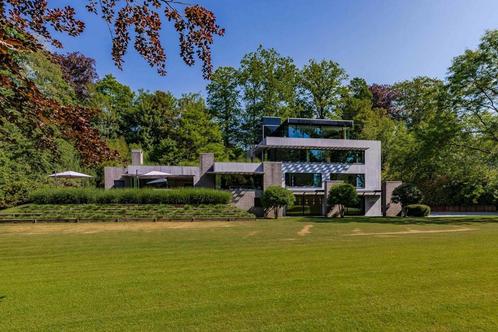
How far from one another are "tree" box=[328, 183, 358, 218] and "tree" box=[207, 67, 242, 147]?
20.6 m

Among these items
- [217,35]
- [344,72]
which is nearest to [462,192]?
[344,72]

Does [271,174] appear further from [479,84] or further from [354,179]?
[479,84]

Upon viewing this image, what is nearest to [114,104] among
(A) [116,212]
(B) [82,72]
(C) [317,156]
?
(B) [82,72]

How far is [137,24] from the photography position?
12.9ft

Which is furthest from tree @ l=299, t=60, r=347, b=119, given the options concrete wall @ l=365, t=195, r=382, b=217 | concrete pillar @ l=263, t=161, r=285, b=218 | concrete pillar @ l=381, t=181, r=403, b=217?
concrete pillar @ l=263, t=161, r=285, b=218

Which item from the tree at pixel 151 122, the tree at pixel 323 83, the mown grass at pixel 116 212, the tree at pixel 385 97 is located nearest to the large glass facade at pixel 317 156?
the mown grass at pixel 116 212

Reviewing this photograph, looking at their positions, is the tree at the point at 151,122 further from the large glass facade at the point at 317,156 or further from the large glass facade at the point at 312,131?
the large glass facade at the point at 312,131

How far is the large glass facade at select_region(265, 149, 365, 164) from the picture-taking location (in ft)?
105

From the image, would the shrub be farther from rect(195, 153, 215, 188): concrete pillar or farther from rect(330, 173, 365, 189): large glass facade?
rect(195, 153, 215, 188): concrete pillar

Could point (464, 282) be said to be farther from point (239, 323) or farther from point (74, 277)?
point (74, 277)

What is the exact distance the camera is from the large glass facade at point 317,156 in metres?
31.9

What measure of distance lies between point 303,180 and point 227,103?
18556 mm

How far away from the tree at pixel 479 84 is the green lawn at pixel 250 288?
19082 mm

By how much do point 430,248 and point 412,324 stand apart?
248 inches
